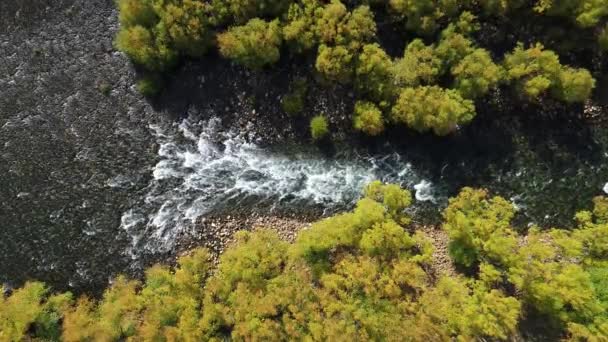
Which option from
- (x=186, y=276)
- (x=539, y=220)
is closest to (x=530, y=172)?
(x=539, y=220)

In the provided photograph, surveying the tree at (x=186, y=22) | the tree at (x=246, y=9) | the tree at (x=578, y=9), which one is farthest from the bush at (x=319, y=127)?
the tree at (x=578, y=9)

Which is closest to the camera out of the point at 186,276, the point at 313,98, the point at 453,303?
the point at 453,303

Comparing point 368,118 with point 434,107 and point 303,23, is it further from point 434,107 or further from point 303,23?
point 303,23

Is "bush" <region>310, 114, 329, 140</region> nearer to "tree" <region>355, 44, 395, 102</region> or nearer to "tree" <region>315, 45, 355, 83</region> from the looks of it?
"tree" <region>315, 45, 355, 83</region>

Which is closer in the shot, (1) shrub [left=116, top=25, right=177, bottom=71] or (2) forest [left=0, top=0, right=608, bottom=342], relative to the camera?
(2) forest [left=0, top=0, right=608, bottom=342]

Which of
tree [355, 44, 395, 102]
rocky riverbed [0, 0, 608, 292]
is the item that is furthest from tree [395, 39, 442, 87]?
rocky riverbed [0, 0, 608, 292]

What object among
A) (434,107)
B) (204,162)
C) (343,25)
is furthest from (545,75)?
(204,162)

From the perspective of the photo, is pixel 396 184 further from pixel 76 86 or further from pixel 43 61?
pixel 43 61
